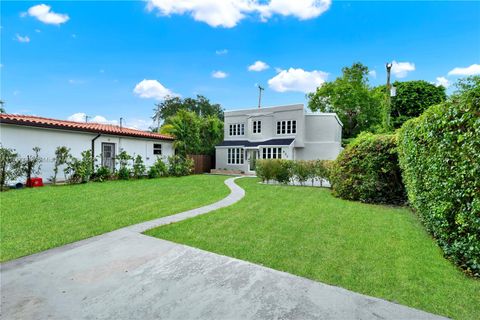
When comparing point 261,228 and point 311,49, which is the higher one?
point 311,49

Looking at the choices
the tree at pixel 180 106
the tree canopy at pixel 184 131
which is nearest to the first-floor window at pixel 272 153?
the tree canopy at pixel 184 131

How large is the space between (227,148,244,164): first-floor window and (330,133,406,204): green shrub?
577 inches

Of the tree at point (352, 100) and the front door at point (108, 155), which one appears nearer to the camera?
the front door at point (108, 155)

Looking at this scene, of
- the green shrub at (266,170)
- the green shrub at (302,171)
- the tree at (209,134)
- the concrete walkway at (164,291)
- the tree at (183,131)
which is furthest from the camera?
the tree at (209,134)

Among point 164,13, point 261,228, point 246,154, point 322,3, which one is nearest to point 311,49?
point 322,3

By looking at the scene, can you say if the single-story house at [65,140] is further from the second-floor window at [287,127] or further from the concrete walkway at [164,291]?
the concrete walkway at [164,291]

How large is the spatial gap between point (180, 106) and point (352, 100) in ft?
90.5

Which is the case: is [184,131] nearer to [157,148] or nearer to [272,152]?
[157,148]

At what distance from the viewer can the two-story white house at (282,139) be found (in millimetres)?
21453

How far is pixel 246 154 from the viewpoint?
22.9 meters

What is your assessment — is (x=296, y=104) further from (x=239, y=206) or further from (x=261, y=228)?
(x=261, y=228)

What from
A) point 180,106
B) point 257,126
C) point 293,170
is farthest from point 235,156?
point 180,106

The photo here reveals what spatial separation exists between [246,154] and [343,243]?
18.6m

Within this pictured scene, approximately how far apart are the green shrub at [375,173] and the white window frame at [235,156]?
47.8 feet
